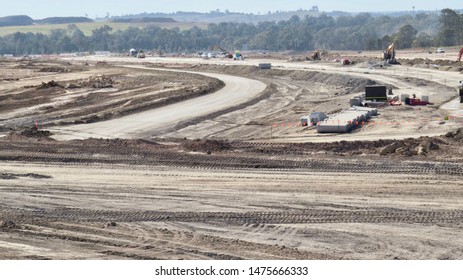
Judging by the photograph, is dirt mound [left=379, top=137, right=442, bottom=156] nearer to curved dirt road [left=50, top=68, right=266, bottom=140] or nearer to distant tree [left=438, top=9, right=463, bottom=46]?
curved dirt road [left=50, top=68, right=266, bottom=140]

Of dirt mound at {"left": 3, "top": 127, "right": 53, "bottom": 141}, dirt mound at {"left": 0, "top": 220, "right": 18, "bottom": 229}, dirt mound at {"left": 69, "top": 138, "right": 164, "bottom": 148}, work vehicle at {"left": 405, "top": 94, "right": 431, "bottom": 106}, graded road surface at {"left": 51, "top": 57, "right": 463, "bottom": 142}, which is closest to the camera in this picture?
dirt mound at {"left": 0, "top": 220, "right": 18, "bottom": 229}

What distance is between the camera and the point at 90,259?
19.0m

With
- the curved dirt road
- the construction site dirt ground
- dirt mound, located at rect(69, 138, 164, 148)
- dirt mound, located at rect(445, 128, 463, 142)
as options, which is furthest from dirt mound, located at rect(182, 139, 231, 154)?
dirt mound, located at rect(445, 128, 463, 142)

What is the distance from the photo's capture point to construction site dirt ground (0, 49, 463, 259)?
67.6 ft

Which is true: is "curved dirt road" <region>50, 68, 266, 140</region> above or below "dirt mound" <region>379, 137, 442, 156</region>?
below

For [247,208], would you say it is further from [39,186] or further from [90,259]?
[39,186]

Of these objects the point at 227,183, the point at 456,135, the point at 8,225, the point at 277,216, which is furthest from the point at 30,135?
the point at 277,216

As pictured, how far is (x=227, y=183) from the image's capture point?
92.7 ft

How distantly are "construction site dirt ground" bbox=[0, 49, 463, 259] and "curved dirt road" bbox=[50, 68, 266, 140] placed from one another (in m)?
0.18

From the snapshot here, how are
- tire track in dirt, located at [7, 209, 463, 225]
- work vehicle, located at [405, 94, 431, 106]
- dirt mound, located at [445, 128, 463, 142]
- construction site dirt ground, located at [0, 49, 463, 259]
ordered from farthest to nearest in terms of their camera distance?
work vehicle, located at [405, 94, 431, 106] → dirt mound, located at [445, 128, 463, 142] → tire track in dirt, located at [7, 209, 463, 225] → construction site dirt ground, located at [0, 49, 463, 259]

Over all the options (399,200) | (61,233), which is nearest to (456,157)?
(399,200)

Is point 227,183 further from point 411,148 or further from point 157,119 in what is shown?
point 157,119

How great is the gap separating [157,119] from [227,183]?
71.4ft

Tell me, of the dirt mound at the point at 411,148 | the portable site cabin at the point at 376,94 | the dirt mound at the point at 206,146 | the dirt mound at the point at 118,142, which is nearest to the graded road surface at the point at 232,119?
the dirt mound at the point at 118,142
